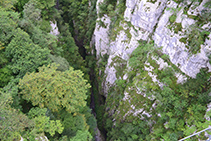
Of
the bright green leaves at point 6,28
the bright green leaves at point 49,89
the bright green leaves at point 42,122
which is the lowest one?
the bright green leaves at point 42,122

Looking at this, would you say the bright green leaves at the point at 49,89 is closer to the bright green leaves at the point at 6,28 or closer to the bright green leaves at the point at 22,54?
the bright green leaves at the point at 22,54

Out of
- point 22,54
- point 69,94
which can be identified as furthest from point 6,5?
point 69,94

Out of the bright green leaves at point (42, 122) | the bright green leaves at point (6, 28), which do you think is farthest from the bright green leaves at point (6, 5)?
the bright green leaves at point (42, 122)

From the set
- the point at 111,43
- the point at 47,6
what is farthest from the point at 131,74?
the point at 47,6

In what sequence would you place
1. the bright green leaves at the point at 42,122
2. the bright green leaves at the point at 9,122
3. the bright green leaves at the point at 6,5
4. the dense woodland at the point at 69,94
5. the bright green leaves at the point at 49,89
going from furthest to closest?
the bright green leaves at the point at 6,5, the bright green leaves at the point at 49,89, the dense woodland at the point at 69,94, the bright green leaves at the point at 42,122, the bright green leaves at the point at 9,122

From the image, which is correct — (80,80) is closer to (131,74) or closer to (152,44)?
(131,74)

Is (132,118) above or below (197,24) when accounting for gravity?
below
